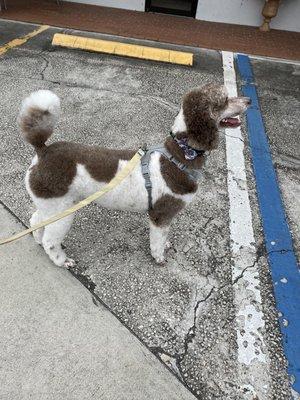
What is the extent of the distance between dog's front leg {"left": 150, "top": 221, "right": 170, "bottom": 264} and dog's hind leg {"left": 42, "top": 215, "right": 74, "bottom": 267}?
617mm

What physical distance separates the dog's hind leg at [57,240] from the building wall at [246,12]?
6552 millimetres

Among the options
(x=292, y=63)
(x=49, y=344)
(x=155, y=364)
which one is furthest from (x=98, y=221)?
(x=292, y=63)

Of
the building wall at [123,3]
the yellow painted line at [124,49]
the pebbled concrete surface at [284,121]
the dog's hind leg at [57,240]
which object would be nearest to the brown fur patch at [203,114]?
the dog's hind leg at [57,240]

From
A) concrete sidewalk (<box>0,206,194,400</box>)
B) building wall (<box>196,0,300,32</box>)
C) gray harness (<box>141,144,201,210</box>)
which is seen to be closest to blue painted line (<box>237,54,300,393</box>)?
concrete sidewalk (<box>0,206,194,400</box>)

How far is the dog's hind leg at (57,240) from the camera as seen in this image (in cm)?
246

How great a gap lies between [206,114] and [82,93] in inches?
124

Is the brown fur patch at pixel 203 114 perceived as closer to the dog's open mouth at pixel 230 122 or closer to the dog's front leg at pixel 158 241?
the dog's open mouth at pixel 230 122

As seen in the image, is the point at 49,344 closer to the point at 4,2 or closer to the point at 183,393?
the point at 183,393

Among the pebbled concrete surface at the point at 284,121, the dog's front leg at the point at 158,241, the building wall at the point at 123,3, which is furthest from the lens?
the building wall at the point at 123,3

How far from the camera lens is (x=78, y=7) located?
24.8 feet

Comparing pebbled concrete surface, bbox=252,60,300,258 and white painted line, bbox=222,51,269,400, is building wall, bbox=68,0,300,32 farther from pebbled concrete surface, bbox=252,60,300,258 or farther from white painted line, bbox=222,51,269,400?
white painted line, bbox=222,51,269,400

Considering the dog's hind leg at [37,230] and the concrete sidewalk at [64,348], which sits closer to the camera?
the concrete sidewalk at [64,348]

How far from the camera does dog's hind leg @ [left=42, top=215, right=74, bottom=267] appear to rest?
8.07ft

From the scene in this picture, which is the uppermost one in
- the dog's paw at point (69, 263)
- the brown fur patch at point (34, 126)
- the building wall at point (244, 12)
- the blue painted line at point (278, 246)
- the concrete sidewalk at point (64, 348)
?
Result: the brown fur patch at point (34, 126)
